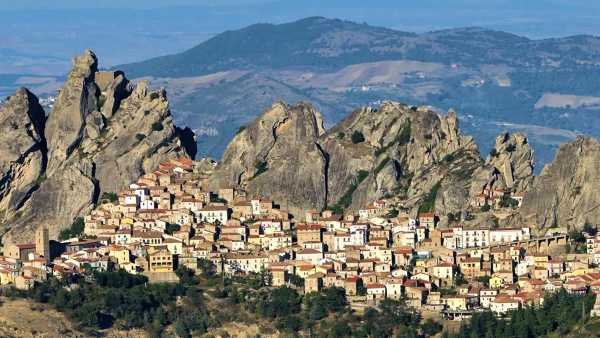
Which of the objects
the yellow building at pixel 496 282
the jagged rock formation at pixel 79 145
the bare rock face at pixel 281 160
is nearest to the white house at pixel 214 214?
the bare rock face at pixel 281 160

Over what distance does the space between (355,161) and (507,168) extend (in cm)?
897

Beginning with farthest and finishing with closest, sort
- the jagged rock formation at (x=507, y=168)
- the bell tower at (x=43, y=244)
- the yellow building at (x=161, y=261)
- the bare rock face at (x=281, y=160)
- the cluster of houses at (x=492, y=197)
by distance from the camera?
the bare rock face at (x=281, y=160) < the jagged rock formation at (x=507, y=168) < the cluster of houses at (x=492, y=197) < the bell tower at (x=43, y=244) < the yellow building at (x=161, y=261)

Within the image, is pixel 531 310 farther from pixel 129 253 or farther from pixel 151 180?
pixel 151 180

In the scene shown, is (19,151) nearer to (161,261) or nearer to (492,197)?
(161,261)

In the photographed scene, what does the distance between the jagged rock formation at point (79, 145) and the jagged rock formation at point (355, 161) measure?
514 centimetres

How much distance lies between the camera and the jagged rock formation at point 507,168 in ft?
422

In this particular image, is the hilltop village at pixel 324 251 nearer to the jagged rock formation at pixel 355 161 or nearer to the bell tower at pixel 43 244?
the bell tower at pixel 43 244

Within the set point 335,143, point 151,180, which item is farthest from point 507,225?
point 151,180

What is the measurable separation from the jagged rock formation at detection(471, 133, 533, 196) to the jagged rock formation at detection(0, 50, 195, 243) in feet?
66.1

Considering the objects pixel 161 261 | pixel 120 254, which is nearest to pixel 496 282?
pixel 161 261

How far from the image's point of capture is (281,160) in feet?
439

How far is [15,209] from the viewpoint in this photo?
135625 millimetres

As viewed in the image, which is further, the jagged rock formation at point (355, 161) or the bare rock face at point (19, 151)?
the bare rock face at point (19, 151)

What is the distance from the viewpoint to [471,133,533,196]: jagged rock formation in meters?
128
